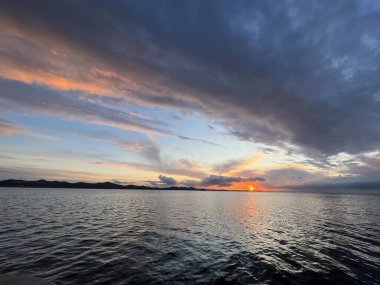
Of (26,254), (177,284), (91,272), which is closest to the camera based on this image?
(177,284)

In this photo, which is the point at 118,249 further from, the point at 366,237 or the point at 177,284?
the point at 366,237

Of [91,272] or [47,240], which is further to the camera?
[47,240]

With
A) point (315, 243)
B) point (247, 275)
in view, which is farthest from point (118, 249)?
point (315, 243)

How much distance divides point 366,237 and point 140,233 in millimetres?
35919

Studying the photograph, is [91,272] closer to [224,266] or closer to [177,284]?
[177,284]

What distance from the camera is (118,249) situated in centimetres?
2641

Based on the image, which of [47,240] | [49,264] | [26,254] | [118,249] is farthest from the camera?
[47,240]

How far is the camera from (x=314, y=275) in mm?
20688

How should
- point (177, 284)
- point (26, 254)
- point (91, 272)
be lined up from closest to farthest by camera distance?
1. point (177, 284)
2. point (91, 272)
3. point (26, 254)

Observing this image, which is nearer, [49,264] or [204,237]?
[49,264]

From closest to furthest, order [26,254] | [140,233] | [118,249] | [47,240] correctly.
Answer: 1. [26,254]
2. [118,249]
3. [47,240]
4. [140,233]

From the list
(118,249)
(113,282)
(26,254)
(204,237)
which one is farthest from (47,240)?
(204,237)

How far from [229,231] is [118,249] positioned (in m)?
19.8

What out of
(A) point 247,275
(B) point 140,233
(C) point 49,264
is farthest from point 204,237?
(C) point 49,264
